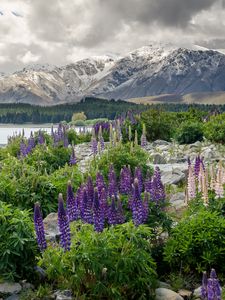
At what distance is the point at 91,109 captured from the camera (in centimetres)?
14825

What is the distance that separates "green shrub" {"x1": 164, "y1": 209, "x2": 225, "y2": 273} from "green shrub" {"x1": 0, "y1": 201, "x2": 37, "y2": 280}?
238 cm

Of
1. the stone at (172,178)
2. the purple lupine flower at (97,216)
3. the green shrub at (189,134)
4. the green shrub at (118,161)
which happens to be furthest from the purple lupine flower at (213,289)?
the green shrub at (189,134)

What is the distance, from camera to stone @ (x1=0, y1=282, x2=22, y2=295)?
22.8 ft

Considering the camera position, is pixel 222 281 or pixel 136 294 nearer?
pixel 136 294

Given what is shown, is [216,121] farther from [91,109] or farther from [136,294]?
[91,109]

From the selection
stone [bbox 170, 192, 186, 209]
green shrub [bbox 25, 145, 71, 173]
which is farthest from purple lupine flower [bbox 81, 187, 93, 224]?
green shrub [bbox 25, 145, 71, 173]

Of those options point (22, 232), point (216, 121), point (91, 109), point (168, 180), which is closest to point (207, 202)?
point (22, 232)

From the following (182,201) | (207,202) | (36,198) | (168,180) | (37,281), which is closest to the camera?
(37,281)

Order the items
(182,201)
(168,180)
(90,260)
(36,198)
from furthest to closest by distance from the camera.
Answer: (168,180)
(182,201)
(36,198)
(90,260)

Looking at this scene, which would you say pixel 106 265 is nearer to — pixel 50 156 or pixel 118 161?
pixel 118 161

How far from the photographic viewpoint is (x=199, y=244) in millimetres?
7590

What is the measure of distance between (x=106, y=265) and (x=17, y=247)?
5.02ft

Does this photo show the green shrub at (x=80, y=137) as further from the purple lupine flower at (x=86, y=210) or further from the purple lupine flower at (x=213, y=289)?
the purple lupine flower at (x=213, y=289)

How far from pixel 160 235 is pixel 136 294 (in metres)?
1.84
